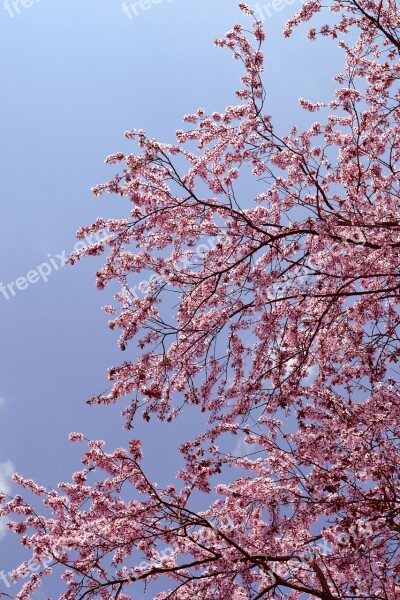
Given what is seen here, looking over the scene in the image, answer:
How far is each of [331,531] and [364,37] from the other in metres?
8.15

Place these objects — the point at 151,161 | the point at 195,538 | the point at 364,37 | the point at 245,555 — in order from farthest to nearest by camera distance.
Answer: the point at 364,37 → the point at 151,161 → the point at 195,538 → the point at 245,555

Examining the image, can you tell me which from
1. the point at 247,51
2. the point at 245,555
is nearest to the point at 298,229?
the point at 247,51

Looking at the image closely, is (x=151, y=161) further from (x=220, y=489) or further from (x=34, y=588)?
(x=34, y=588)

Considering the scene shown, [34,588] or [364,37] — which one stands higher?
[364,37]

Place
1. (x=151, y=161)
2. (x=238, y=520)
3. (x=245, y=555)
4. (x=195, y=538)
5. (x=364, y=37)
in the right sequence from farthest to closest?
(x=364, y=37), (x=238, y=520), (x=151, y=161), (x=195, y=538), (x=245, y=555)

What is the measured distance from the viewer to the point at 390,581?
7047mm

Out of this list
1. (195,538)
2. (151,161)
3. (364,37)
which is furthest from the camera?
(364,37)

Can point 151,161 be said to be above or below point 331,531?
above

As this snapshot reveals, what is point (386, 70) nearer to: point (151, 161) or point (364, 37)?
point (364, 37)

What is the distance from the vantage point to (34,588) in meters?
7.46

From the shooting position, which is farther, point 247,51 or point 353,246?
point 247,51

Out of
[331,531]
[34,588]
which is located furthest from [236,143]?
[34,588]

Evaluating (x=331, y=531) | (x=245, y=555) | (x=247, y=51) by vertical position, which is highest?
(x=247, y=51)

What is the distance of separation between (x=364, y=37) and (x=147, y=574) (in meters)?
8.62
